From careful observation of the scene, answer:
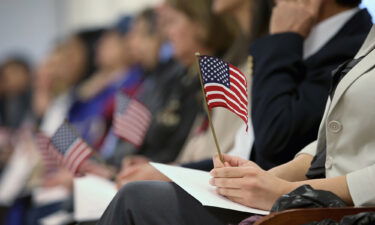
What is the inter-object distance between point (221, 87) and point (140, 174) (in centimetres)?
64

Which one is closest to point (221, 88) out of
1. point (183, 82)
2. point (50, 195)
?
point (183, 82)

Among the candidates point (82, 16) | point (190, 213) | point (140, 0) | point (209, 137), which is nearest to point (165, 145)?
point (209, 137)

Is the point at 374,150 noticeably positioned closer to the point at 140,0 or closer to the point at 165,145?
the point at 165,145

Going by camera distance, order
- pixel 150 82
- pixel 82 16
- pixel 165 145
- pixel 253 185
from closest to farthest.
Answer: pixel 253 185, pixel 165 145, pixel 150 82, pixel 82 16

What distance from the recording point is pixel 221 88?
1.75m

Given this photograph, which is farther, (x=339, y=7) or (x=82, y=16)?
(x=82, y=16)

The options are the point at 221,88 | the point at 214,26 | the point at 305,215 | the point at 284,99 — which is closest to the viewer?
the point at 305,215

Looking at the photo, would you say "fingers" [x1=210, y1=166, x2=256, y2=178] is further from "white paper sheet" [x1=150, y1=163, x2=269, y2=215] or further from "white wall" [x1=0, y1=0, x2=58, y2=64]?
"white wall" [x1=0, y1=0, x2=58, y2=64]

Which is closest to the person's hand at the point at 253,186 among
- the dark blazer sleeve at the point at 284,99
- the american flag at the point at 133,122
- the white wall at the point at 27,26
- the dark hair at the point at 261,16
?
the dark blazer sleeve at the point at 284,99

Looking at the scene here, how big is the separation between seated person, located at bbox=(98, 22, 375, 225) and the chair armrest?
140mm

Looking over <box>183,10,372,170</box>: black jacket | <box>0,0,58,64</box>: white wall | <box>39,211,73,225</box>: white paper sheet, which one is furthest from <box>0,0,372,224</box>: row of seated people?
<box>0,0,58,64</box>: white wall

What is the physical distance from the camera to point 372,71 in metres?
1.63

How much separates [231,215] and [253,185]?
5.5 inches

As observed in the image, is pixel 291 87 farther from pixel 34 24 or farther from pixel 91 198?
pixel 34 24
